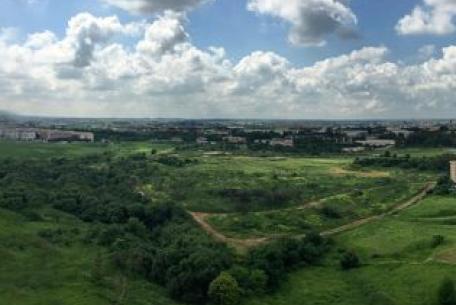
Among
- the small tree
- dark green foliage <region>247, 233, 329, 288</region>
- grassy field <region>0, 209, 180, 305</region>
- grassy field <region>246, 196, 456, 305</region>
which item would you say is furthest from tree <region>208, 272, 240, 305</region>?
the small tree

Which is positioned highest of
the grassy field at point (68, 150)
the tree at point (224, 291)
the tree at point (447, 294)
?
→ the grassy field at point (68, 150)

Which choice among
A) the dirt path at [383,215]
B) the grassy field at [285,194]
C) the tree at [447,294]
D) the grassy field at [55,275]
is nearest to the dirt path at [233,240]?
the grassy field at [285,194]

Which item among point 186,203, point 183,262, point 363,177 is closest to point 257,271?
point 183,262

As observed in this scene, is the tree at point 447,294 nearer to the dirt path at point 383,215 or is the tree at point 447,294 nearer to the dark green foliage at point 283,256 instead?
the dark green foliage at point 283,256

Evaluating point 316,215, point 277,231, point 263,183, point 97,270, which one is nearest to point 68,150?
point 263,183

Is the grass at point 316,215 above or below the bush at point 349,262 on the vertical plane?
above

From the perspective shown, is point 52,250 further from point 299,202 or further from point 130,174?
point 130,174

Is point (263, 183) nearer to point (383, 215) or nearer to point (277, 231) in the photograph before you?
point (383, 215)
